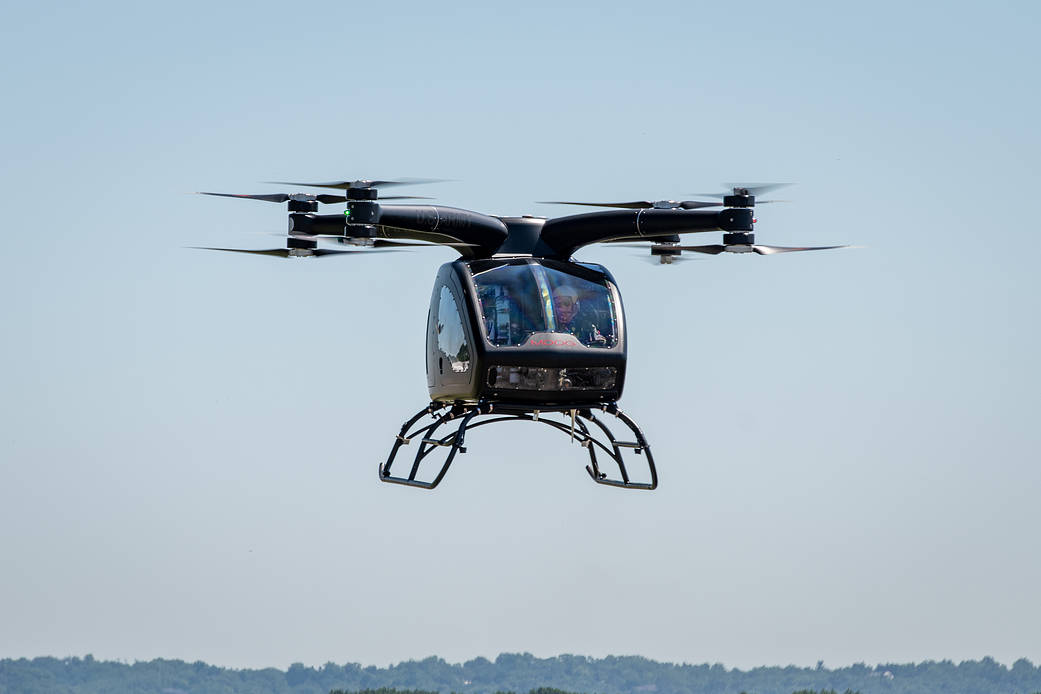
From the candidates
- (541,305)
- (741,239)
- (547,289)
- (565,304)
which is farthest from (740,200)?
(541,305)

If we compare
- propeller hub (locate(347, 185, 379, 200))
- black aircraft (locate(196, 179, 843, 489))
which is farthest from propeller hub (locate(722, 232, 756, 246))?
propeller hub (locate(347, 185, 379, 200))

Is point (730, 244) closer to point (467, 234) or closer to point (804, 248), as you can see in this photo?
point (804, 248)

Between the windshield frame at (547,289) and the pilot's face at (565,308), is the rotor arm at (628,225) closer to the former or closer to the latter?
the windshield frame at (547,289)

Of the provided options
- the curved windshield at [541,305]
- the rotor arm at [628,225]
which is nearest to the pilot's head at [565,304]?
the curved windshield at [541,305]

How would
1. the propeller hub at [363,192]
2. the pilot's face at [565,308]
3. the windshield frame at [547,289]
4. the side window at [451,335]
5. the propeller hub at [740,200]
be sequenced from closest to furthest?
the propeller hub at [363,192]
the windshield frame at [547,289]
the pilot's face at [565,308]
the side window at [451,335]
the propeller hub at [740,200]

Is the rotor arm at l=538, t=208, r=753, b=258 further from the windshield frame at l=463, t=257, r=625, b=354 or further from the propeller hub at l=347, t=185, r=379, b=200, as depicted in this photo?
the propeller hub at l=347, t=185, r=379, b=200

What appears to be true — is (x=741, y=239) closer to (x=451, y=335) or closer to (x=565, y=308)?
(x=565, y=308)
